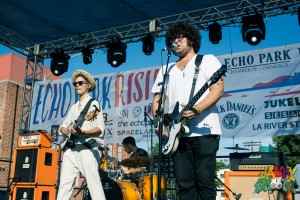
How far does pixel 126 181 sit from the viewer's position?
6.45 metres

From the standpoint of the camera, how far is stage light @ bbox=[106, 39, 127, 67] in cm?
900

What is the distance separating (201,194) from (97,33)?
23.7 ft

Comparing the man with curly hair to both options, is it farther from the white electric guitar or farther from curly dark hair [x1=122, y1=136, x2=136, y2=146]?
curly dark hair [x1=122, y1=136, x2=136, y2=146]

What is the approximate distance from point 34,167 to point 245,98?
4145 mm

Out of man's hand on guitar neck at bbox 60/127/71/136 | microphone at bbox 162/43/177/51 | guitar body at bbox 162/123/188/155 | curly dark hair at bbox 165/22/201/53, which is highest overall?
curly dark hair at bbox 165/22/201/53

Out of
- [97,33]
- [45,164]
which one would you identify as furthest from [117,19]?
[45,164]

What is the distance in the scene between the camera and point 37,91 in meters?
9.88

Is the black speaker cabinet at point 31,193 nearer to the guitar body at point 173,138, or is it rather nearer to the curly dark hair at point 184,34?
the guitar body at point 173,138

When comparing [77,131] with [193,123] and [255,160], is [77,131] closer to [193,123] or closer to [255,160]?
[193,123]

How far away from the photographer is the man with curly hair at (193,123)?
2754 mm

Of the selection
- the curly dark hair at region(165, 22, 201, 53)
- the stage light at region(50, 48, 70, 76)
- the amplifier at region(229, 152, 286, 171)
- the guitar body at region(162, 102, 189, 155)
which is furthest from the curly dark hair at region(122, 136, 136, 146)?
the guitar body at region(162, 102, 189, 155)

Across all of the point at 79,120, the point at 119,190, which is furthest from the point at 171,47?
the point at 119,190

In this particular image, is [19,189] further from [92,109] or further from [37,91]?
[37,91]

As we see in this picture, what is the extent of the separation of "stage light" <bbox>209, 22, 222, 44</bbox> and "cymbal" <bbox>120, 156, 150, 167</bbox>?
3.34 m
